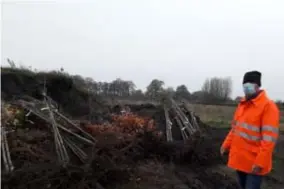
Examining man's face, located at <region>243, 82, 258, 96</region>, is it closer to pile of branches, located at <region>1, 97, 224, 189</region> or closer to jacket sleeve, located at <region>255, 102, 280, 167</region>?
jacket sleeve, located at <region>255, 102, 280, 167</region>

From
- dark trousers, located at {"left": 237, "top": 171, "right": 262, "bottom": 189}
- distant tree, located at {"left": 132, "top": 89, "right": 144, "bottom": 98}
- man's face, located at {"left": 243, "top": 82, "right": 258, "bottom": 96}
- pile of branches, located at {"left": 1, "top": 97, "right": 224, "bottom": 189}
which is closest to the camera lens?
dark trousers, located at {"left": 237, "top": 171, "right": 262, "bottom": 189}

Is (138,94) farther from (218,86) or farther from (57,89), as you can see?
(218,86)

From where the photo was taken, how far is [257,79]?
4.06m

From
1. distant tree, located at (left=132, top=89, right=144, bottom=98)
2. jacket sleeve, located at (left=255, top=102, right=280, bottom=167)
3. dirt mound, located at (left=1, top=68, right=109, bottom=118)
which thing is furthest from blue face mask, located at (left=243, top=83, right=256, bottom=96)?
distant tree, located at (left=132, top=89, right=144, bottom=98)

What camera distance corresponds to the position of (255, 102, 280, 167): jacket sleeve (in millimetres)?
3629

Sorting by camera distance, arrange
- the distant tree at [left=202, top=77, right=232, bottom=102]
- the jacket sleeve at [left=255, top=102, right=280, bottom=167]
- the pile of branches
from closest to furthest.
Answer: the jacket sleeve at [left=255, top=102, right=280, bottom=167] < the pile of branches < the distant tree at [left=202, top=77, right=232, bottom=102]

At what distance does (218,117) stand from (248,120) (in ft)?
65.0

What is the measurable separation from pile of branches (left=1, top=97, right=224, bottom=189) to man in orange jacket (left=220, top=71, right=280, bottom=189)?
2.31 metres

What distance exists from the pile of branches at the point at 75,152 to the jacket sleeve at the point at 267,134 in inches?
107

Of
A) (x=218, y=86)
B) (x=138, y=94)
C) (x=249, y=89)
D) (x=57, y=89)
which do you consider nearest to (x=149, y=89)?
(x=57, y=89)

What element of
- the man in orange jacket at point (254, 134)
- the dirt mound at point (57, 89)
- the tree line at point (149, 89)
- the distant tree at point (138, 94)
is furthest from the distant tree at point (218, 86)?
the man in orange jacket at point (254, 134)

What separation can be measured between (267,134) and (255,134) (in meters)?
0.18

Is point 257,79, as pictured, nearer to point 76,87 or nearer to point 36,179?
point 36,179

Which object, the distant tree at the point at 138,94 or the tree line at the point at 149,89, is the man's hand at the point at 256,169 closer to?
the tree line at the point at 149,89
